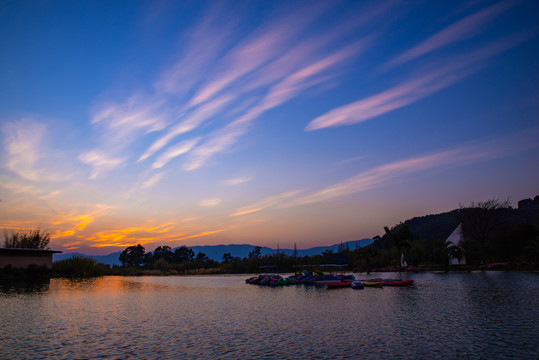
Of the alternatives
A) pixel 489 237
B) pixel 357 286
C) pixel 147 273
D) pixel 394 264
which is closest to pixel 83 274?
pixel 147 273

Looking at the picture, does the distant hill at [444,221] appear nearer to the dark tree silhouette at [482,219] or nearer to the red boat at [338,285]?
the dark tree silhouette at [482,219]

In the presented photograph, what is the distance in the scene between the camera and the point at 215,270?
10075cm

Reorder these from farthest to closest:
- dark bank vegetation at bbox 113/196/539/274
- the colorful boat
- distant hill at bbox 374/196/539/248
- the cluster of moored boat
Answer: distant hill at bbox 374/196/539/248
dark bank vegetation at bbox 113/196/539/274
the cluster of moored boat
the colorful boat

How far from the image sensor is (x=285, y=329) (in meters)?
20.2

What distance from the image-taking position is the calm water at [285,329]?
50.2 feet

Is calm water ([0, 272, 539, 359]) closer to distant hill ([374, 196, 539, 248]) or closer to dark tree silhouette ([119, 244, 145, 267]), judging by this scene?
distant hill ([374, 196, 539, 248])

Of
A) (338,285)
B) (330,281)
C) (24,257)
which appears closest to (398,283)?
(338,285)

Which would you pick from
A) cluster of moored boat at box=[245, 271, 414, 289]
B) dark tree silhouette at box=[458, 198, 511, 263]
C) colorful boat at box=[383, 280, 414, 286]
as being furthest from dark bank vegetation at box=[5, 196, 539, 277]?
colorful boat at box=[383, 280, 414, 286]

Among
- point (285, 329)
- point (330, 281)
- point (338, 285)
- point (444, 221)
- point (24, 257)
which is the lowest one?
point (330, 281)

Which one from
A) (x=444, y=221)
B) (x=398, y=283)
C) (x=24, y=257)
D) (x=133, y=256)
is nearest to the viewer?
(x=398, y=283)

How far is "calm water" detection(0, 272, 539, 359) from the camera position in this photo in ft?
50.2

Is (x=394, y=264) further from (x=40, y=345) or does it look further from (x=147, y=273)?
(x=40, y=345)

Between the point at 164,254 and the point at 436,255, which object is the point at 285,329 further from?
the point at 164,254

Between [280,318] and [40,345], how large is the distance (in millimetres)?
13989
